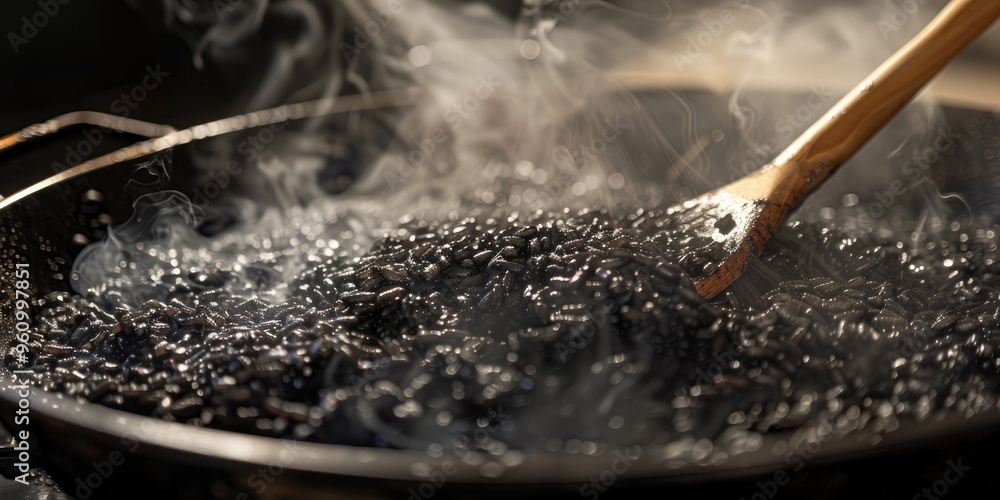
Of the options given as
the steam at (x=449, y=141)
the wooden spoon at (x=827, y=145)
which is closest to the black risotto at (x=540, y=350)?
the wooden spoon at (x=827, y=145)

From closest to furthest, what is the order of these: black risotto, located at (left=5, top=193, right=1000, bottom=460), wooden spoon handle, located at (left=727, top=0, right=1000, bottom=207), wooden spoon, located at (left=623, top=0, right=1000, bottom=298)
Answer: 1. black risotto, located at (left=5, top=193, right=1000, bottom=460)
2. wooden spoon, located at (left=623, top=0, right=1000, bottom=298)
3. wooden spoon handle, located at (left=727, top=0, right=1000, bottom=207)

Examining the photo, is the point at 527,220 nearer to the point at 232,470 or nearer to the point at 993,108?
the point at 232,470

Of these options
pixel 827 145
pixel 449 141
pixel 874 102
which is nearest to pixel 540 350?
pixel 827 145

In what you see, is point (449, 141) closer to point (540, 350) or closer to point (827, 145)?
point (827, 145)

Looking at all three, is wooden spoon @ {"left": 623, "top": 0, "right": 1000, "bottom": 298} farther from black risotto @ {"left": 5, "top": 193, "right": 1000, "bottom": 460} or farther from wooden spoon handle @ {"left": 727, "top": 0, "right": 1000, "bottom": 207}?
black risotto @ {"left": 5, "top": 193, "right": 1000, "bottom": 460}

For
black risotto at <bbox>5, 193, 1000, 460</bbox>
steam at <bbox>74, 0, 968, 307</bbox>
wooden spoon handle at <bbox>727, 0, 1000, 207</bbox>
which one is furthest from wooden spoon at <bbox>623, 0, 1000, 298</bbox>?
steam at <bbox>74, 0, 968, 307</bbox>

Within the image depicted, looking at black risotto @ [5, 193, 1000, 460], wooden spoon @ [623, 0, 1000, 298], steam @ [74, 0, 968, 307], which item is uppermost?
steam @ [74, 0, 968, 307]

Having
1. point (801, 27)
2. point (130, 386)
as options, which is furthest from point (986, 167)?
point (801, 27)
